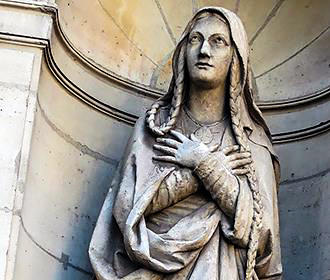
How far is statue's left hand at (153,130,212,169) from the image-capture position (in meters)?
6.42

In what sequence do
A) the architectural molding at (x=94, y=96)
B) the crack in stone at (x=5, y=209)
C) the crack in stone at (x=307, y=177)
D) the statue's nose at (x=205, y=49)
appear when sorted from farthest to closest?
the crack in stone at (x=307, y=177)
the architectural molding at (x=94, y=96)
the statue's nose at (x=205, y=49)
the crack in stone at (x=5, y=209)

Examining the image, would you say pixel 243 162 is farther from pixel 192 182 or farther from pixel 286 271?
pixel 286 271

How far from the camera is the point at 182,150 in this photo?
6.47m

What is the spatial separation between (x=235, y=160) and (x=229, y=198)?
0.22 meters

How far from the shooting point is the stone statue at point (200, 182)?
6.30 metres

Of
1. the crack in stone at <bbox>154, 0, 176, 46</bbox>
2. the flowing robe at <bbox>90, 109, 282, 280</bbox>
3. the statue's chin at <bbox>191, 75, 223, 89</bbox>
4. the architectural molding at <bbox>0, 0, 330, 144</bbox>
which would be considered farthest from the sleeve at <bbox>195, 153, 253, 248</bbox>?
the crack in stone at <bbox>154, 0, 176, 46</bbox>

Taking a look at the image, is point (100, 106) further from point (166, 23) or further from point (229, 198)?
point (229, 198)

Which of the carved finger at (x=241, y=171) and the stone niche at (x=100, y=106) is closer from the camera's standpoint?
the carved finger at (x=241, y=171)

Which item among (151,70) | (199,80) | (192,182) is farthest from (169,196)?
(151,70)

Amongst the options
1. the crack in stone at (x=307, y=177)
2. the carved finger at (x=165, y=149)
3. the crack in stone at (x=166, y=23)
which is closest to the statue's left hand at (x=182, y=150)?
the carved finger at (x=165, y=149)

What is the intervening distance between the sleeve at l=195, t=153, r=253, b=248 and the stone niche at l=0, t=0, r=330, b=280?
0.70 metres

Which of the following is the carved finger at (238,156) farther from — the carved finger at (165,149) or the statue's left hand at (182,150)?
the carved finger at (165,149)

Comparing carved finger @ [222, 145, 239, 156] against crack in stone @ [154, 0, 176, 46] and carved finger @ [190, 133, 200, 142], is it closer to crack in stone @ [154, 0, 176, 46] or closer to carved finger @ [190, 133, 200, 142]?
carved finger @ [190, 133, 200, 142]

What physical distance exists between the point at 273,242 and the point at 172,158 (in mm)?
571
